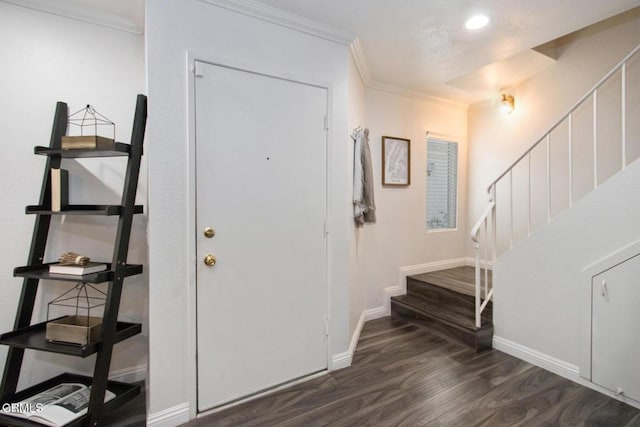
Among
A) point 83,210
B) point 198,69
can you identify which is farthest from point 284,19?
point 83,210

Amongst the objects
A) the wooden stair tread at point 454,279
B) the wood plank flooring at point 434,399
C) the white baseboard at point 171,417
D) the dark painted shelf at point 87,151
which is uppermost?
the dark painted shelf at point 87,151

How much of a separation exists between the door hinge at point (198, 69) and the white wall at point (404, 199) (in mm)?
1801

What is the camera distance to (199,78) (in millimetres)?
1777

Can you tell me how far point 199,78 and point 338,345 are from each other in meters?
2.05

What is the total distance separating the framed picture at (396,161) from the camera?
332 cm

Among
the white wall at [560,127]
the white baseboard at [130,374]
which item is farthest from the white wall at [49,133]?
the white wall at [560,127]

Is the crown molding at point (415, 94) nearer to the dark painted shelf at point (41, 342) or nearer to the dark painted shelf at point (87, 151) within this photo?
the dark painted shelf at point (87, 151)

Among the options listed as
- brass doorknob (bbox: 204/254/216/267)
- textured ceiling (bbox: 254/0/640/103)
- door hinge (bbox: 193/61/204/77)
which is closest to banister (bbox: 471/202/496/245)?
textured ceiling (bbox: 254/0/640/103)

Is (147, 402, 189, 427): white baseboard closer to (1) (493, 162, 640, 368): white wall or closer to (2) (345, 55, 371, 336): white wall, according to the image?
(2) (345, 55, 371, 336): white wall

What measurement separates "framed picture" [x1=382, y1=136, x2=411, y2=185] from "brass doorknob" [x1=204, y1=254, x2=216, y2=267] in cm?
209

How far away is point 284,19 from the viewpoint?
1.98 metres

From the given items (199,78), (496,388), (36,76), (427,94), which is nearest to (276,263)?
(199,78)

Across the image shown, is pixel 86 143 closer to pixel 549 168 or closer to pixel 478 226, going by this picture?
pixel 478 226

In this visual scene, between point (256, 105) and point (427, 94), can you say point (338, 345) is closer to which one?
point (256, 105)
